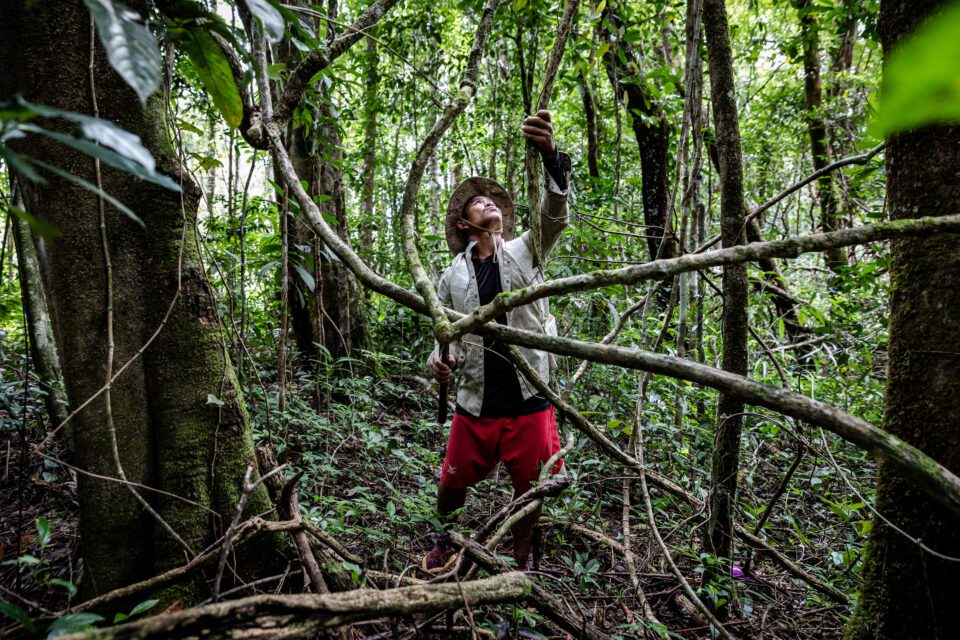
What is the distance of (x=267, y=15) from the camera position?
39.8 inches

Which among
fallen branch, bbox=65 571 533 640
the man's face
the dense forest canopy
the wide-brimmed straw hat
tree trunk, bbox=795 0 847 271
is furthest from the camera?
tree trunk, bbox=795 0 847 271

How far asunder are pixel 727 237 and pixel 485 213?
1.43 m

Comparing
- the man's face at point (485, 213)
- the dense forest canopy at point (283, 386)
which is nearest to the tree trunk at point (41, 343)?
the dense forest canopy at point (283, 386)

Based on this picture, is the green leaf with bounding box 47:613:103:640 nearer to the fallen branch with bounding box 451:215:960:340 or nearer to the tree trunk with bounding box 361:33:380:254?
the fallen branch with bounding box 451:215:960:340

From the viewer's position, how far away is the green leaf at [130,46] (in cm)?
71

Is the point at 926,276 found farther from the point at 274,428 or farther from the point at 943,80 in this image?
the point at 274,428

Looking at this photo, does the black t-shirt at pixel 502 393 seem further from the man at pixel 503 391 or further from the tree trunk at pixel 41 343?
the tree trunk at pixel 41 343

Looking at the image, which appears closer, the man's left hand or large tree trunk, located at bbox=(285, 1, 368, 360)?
the man's left hand

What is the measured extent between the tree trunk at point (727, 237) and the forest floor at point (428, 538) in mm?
229

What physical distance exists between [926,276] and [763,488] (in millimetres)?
2763

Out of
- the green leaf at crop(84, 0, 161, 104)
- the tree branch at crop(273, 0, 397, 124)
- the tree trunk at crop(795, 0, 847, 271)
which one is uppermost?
the tree trunk at crop(795, 0, 847, 271)

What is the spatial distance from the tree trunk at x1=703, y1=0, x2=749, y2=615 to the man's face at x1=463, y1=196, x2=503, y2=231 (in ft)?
4.28

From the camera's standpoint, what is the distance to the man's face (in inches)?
122

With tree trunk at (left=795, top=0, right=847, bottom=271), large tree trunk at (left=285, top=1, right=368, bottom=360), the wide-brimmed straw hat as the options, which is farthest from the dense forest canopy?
tree trunk at (left=795, top=0, right=847, bottom=271)
